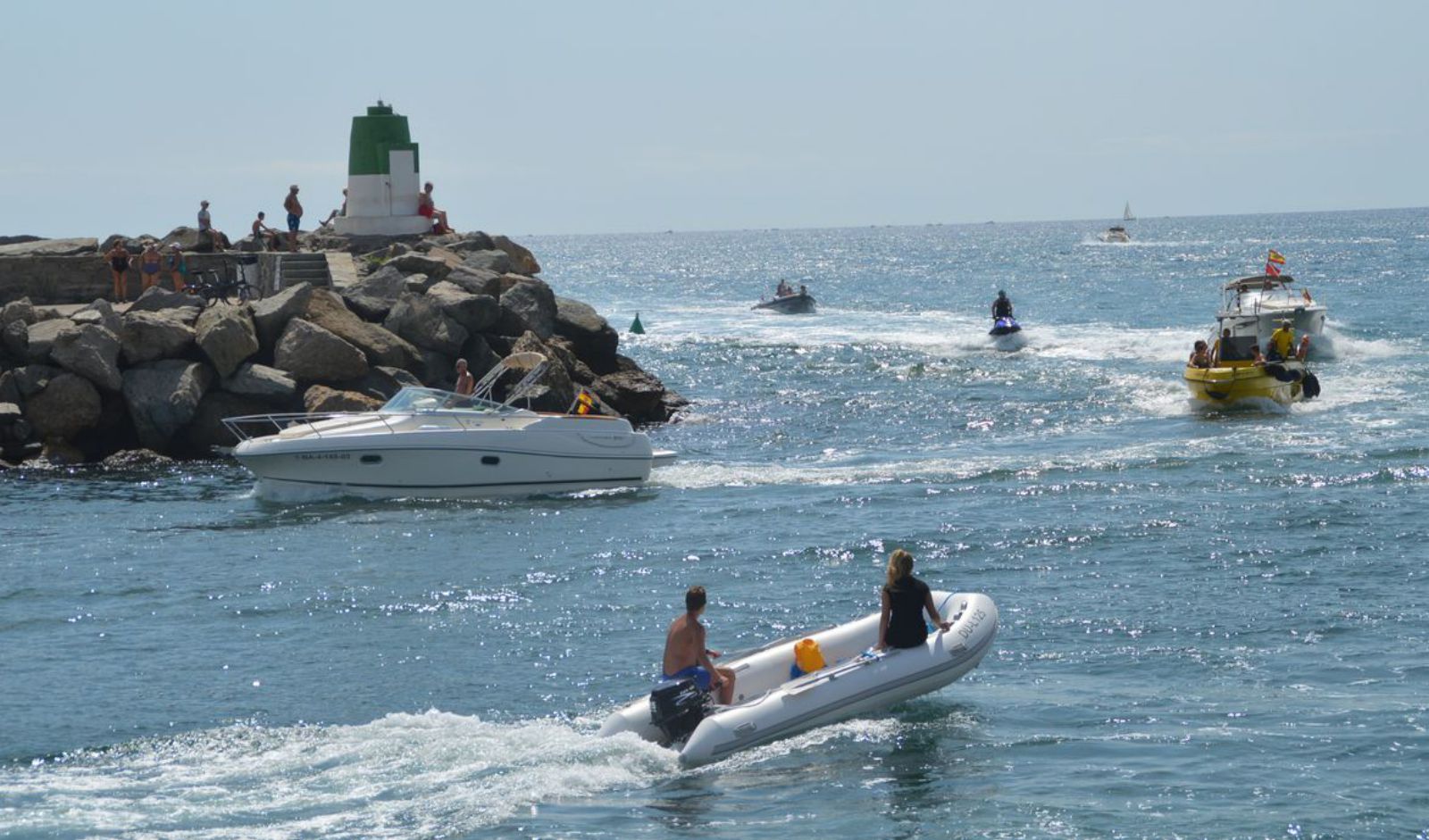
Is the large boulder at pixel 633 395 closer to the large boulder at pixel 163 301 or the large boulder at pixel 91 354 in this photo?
the large boulder at pixel 163 301

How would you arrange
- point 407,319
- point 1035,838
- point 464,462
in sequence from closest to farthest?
point 1035,838 < point 464,462 < point 407,319

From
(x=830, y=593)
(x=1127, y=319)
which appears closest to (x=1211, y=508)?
(x=830, y=593)

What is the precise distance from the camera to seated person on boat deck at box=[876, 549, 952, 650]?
1358cm

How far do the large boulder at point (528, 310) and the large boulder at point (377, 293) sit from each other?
2048 millimetres

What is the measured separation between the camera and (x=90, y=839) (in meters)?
11.0

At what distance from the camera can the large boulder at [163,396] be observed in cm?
2759

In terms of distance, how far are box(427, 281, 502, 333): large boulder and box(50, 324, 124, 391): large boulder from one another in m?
6.01

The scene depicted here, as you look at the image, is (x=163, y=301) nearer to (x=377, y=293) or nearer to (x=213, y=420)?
(x=377, y=293)

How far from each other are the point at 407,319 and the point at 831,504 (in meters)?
10.8

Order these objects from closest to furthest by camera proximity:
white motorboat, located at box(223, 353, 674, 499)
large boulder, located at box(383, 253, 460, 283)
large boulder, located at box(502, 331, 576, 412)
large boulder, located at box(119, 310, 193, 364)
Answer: white motorboat, located at box(223, 353, 674, 499) → large boulder, located at box(119, 310, 193, 364) → large boulder, located at box(502, 331, 576, 412) → large boulder, located at box(383, 253, 460, 283)

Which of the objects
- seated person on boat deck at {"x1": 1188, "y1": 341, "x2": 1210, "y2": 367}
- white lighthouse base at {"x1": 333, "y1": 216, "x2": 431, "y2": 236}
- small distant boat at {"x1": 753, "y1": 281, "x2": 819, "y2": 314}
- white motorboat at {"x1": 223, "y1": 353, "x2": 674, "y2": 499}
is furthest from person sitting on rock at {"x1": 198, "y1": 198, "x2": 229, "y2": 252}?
small distant boat at {"x1": 753, "y1": 281, "x2": 819, "y2": 314}

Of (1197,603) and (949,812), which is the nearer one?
(949,812)

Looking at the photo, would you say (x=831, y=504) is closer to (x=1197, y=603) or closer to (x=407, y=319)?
(x=1197, y=603)

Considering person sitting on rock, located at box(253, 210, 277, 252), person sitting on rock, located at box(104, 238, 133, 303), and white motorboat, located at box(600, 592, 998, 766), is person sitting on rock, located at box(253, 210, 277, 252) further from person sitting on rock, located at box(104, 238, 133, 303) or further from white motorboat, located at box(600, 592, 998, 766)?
white motorboat, located at box(600, 592, 998, 766)
